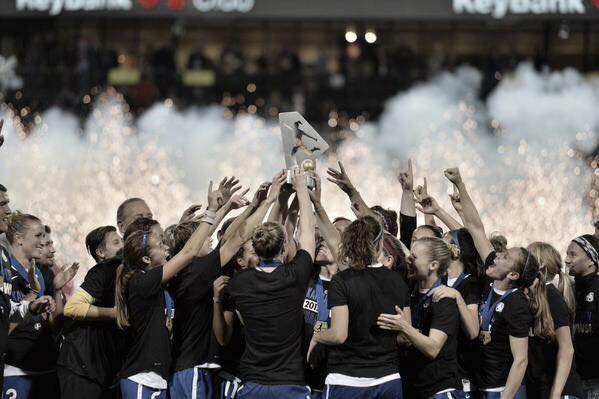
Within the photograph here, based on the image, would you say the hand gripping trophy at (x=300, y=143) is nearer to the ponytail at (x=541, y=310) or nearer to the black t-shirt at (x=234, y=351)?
the black t-shirt at (x=234, y=351)

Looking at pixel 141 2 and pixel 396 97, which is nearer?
pixel 141 2

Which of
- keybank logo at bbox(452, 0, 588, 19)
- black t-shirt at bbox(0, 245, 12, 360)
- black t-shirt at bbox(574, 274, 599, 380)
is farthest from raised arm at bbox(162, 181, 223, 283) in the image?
keybank logo at bbox(452, 0, 588, 19)

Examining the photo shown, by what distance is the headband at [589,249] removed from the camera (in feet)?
27.4

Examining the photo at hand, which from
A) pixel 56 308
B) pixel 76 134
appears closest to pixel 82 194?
pixel 76 134

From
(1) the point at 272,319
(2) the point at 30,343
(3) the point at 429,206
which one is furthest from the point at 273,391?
(3) the point at 429,206

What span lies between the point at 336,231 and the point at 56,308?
2.18 meters

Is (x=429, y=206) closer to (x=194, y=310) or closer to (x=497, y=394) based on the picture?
(x=497, y=394)

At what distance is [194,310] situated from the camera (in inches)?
295

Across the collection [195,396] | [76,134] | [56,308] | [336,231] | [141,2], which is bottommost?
[195,396]

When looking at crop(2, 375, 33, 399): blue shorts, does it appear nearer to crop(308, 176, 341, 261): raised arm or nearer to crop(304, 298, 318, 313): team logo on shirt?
crop(304, 298, 318, 313): team logo on shirt

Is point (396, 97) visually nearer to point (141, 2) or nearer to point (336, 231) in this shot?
point (141, 2)

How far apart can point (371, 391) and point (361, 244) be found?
942 millimetres

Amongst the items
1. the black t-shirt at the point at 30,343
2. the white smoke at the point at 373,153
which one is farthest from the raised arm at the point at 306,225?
the white smoke at the point at 373,153

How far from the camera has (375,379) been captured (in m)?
6.89
